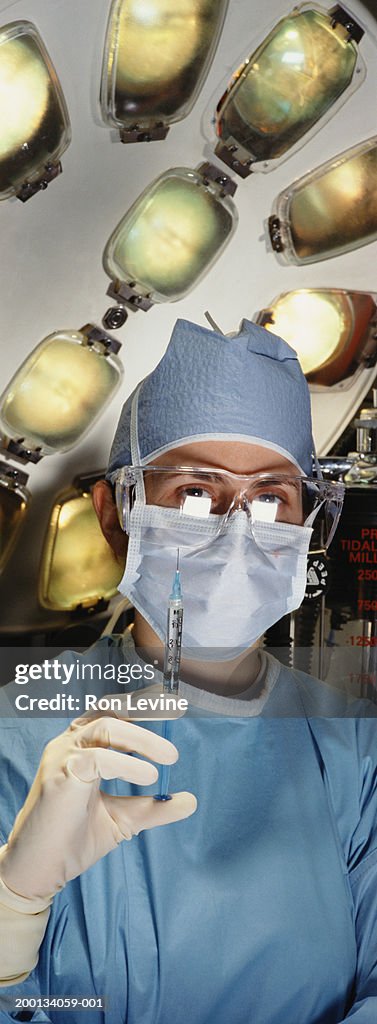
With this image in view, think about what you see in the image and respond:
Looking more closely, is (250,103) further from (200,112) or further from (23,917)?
(23,917)

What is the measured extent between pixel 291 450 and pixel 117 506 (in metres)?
0.23

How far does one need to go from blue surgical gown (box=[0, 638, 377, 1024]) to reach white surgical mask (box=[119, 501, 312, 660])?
10 centimetres

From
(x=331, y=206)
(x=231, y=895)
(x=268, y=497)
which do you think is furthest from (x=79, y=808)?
(x=331, y=206)

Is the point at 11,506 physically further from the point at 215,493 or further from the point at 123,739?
the point at 123,739

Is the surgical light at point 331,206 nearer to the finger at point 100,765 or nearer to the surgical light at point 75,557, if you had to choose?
the surgical light at point 75,557

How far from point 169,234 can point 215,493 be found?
601 mm

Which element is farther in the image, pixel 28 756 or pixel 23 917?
pixel 28 756

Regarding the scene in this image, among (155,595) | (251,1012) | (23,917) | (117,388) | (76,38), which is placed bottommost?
(251,1012)

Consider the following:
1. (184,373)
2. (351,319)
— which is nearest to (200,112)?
(351,319)

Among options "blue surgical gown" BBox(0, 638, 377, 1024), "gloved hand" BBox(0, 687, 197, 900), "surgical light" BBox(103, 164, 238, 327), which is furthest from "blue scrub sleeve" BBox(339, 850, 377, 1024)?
"surgical light" BBox(103, 164, 238, 327)

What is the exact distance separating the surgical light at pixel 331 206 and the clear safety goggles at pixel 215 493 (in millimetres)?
596

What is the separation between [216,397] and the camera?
49.7 inches

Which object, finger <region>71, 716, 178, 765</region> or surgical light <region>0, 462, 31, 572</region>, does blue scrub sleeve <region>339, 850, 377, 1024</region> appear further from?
surgical light <region>0, 462, 31, 572</region>

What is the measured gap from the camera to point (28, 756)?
1.09 m
